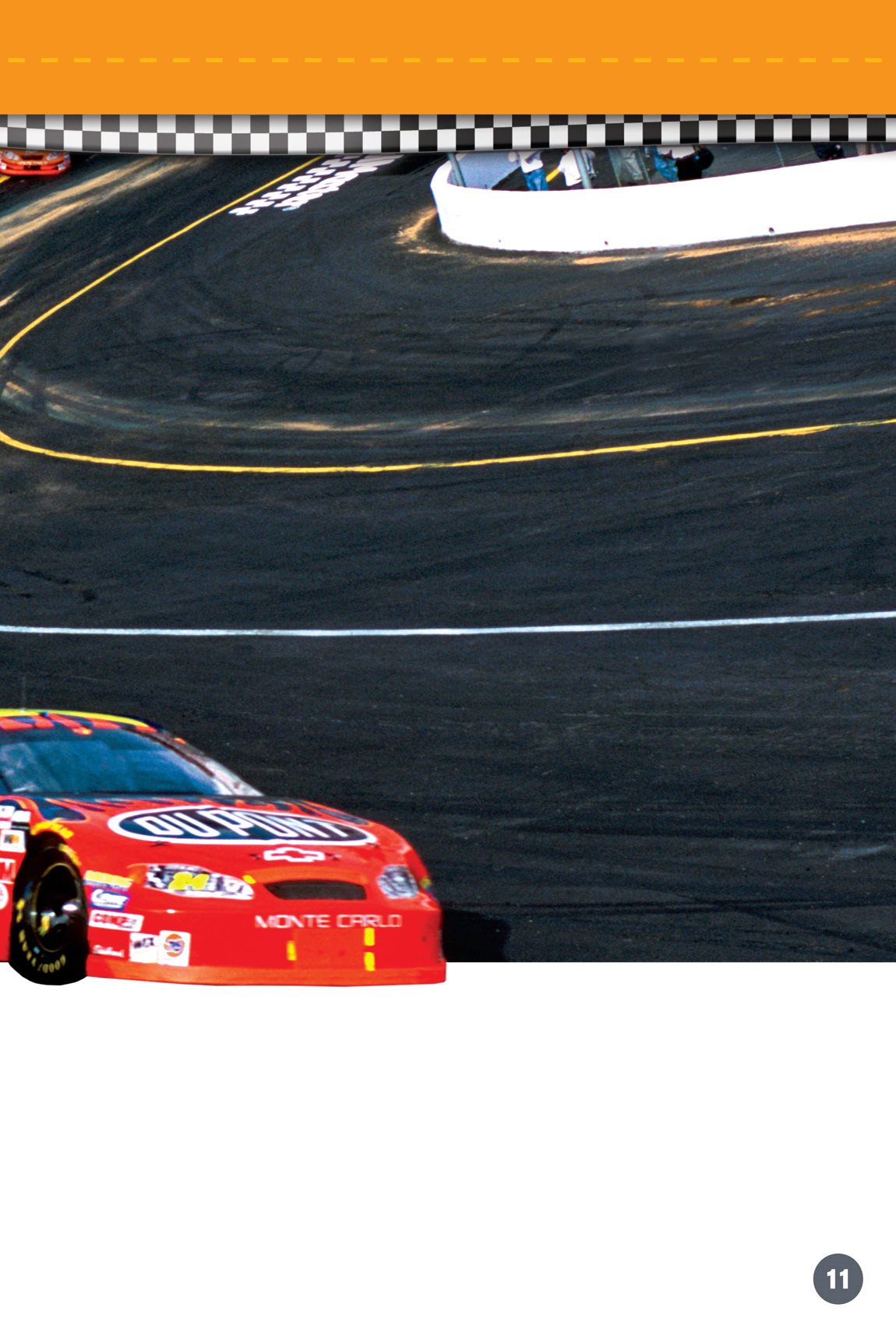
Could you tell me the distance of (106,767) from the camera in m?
4.58

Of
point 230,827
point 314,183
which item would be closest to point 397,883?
point 230,827

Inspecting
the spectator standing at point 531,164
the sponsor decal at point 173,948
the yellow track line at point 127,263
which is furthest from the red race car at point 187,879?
the spectator standing at point 531,164

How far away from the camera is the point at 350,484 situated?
486 centimetres

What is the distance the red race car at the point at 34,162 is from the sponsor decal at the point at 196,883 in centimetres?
234

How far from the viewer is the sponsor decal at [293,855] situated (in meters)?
4.27

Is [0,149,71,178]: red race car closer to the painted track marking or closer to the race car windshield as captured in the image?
the painted track marking

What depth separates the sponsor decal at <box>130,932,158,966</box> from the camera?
413 cm

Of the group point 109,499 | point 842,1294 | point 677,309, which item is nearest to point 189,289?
point 109,499

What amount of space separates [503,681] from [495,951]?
0.83m

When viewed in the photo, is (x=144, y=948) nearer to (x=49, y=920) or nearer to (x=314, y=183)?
(x=49, y=920)

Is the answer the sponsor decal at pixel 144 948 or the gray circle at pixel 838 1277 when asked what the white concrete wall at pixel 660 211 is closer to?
the sponsor decal at pixel 144 948
